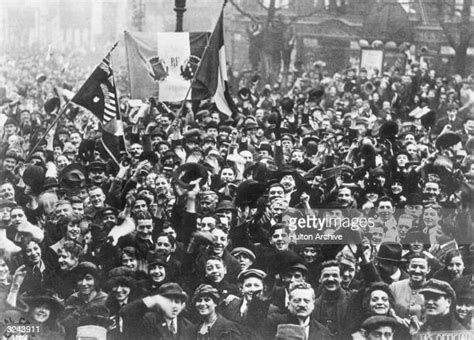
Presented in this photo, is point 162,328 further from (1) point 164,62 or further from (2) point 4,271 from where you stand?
(1) point 164,62

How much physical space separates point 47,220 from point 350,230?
2.67 metres

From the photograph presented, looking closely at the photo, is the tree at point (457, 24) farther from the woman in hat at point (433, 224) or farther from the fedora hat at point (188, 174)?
the fedora hat at point (188, 174)

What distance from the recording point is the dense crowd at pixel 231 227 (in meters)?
6.70

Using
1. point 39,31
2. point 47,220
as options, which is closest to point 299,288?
point 47,220

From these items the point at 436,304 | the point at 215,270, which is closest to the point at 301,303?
the point at 215,270

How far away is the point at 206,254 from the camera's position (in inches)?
266

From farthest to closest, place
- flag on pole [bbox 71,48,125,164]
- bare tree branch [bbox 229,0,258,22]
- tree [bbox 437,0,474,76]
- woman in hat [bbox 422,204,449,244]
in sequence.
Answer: bare tree branch [bbox 229,0,258,22], tree [bbox 437,0,474,76], flag on pole [bbox 71,48,125,164], woman in hat [bbox 422,204,449,244]

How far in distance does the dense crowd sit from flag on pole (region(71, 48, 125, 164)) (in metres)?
0.34

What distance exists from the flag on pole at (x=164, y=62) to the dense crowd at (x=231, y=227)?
22cm

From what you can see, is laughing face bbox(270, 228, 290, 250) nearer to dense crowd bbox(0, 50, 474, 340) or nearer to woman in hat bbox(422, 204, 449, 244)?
dense crowd bbox(0, 50, 474, 340)

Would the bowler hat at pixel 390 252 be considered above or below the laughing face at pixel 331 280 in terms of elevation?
above

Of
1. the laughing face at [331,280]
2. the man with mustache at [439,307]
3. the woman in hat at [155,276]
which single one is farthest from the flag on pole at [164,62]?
the man with mustache at [439,307]

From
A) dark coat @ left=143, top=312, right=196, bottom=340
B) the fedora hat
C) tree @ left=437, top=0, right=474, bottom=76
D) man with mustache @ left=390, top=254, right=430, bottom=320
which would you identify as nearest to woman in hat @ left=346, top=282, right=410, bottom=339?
man with mustache @ left=390, top=254, right=430, bottom=320

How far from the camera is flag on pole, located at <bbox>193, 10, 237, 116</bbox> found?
788 centimetres
